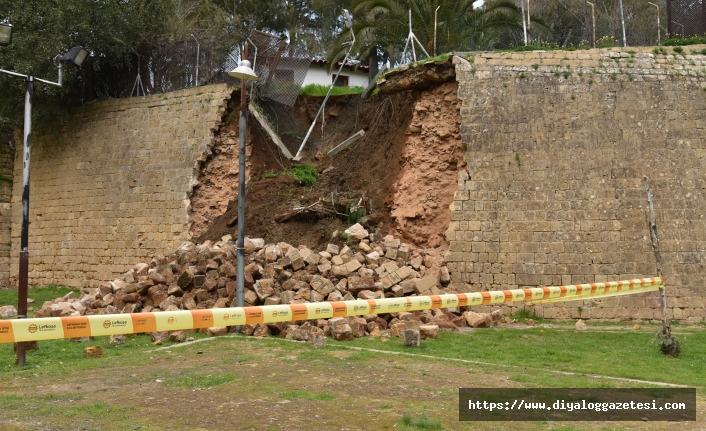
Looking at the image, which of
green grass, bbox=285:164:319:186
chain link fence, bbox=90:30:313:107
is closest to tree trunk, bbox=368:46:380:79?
chain link fence, bbox=90:30:313:107

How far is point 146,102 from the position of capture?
60.7 ft

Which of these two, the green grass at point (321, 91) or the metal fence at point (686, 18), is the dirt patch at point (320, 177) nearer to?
the green grass at point (321, 91)

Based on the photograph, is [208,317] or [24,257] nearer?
[208,317]

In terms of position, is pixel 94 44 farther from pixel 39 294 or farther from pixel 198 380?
pixel 198 380

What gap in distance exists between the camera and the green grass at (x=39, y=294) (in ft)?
54.2

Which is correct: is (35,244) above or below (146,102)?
below

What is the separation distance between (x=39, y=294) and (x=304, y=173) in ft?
25.4

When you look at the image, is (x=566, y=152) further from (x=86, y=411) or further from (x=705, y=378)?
(x=86, y=411)

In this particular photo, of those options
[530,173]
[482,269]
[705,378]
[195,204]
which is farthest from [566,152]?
[195,204]

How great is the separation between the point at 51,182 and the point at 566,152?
14385mm

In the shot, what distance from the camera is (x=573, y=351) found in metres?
9.88

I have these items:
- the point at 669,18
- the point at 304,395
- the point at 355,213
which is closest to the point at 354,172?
the point at 355,213

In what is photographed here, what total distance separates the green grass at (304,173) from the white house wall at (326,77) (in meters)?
7.32

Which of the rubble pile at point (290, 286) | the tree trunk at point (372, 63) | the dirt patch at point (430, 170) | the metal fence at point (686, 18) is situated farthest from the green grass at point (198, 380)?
the tree trunk at point (372, 63)
